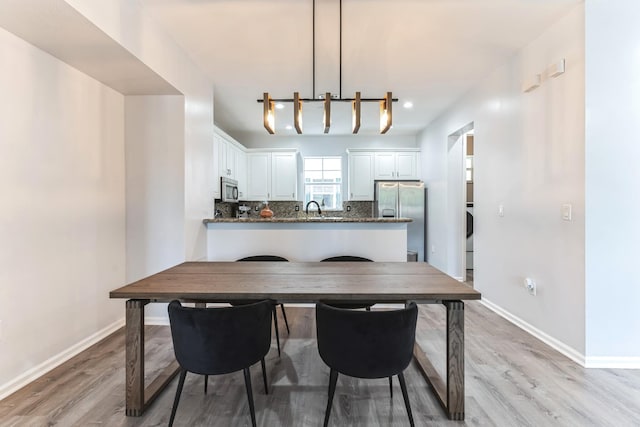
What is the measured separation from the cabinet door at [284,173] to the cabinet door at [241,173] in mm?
495

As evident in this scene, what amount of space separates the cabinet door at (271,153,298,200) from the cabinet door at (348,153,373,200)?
3.57 feet

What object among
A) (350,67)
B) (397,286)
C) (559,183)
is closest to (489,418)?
(397,286)

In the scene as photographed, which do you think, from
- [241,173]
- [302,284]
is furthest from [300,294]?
[241,173]

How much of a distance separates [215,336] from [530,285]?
2707 millimetres

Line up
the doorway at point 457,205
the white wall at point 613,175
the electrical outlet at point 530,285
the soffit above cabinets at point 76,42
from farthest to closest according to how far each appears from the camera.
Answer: the doorway at point 457,205 < the electrical outlet at point 530,285 < the white wall at point 613,175 < the soffit above cabinets at point 76,42

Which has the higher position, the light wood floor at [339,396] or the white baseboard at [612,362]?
the white baseboard at [612,362]

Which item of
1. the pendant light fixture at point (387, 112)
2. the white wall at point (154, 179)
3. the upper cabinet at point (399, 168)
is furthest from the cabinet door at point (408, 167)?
the white wall at point (154, 179)

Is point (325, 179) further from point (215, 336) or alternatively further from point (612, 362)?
point (215, 336)

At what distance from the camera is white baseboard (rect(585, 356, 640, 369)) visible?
219cm

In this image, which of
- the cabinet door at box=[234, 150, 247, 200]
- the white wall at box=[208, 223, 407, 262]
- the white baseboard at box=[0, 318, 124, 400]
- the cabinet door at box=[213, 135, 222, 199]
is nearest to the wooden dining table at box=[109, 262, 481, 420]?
the white baseboard at box=[0, 318, 124, 400]

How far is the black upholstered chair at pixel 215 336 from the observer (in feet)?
4.85

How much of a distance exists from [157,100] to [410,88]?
2842 millimetres

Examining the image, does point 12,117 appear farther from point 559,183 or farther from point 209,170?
point 559,183

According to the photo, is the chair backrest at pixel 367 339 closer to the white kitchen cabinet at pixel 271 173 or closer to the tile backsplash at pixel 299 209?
the white kitchen cabinet at pixel 271 173
